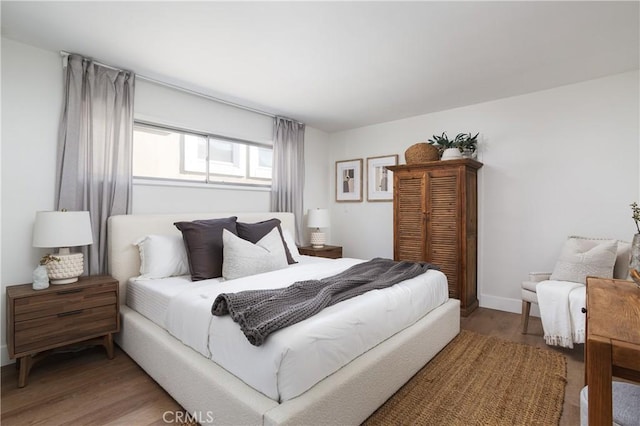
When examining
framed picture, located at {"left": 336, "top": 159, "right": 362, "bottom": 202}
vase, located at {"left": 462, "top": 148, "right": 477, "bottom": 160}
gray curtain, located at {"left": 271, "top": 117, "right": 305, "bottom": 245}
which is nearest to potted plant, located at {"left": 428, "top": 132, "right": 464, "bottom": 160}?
vase, located at {"left": 462, "top": 148, "right": 477, "bottom": 160}

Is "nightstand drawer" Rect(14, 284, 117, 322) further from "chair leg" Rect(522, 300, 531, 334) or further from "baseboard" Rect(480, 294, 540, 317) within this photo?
"baseboard" Rect(480, 294, 540, 317)

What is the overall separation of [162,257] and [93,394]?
1051 millimetres

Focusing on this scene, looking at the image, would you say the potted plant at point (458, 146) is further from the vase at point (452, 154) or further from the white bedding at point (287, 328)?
the white bedding at point (287, 328)

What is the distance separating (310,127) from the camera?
4.83 metres

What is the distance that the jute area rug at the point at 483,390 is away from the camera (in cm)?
172

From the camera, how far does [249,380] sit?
1438 millimetres

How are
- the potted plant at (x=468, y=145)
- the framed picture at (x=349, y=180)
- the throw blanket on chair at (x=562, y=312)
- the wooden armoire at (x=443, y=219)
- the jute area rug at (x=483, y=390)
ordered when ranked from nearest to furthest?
the jute area rug at (x=483, y=390)
the throw blanket on chair at (x=562, y=312)
the wooden armoire at (x=443, y=219)
the potted plant at (x=468, y=145)
the framed picture at (x=349, y=180)

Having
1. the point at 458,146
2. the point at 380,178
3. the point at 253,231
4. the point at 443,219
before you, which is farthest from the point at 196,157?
the point at 458,146

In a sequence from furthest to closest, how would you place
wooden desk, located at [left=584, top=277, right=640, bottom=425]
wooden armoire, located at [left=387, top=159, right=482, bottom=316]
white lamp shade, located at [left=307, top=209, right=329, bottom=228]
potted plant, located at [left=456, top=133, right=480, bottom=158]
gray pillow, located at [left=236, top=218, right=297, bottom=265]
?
white lamp shade, located at [left=307, top=209, right=329, bottom=228] < potted plant, located at [left=456, top=133, right=480, bottom=158] < wooden armoire, located at [left=387, top=159, right=482, bottom=316] < gray pillow, located at [left=236, top=218, right=297, bottom=265] < wooden desk, located at [left=584, top=277, right=640, bottom=425]

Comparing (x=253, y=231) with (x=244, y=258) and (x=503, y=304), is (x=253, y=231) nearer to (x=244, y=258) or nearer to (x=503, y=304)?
(x=244, y=258)

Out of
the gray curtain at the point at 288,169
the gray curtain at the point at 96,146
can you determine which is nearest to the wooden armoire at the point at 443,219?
the gray curtain at the point at 288,169

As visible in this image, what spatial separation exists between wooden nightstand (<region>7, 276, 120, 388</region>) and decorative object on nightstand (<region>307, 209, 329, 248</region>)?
2.54 m

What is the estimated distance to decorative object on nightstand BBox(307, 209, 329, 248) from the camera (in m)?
4.40

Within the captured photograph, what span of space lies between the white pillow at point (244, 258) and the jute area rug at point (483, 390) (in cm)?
137
